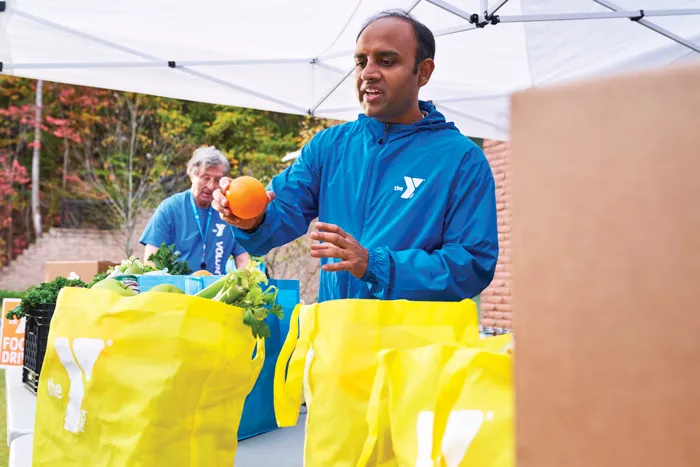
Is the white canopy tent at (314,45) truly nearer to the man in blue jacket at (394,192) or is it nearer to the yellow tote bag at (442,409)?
the man in blue jacket at (394,192)

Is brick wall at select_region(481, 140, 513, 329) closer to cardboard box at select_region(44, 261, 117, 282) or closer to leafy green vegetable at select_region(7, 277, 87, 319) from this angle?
cardboard box at select_region(44, 261, 117, 282)

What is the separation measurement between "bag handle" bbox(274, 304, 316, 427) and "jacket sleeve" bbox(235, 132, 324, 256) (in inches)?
10.9

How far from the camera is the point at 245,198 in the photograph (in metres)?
1.71

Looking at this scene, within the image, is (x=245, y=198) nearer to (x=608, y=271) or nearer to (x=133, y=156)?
(x=608, y=271)

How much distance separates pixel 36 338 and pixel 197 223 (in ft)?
4.33

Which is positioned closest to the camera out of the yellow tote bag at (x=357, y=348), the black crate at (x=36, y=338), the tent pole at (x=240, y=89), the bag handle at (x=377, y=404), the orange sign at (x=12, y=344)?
the bag handle at (x=377, y=404)

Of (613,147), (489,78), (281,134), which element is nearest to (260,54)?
(489,78)

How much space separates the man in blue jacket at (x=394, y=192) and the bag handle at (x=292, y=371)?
0.14 meters

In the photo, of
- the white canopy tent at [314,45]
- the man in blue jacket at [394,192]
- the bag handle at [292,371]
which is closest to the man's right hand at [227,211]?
the man in blue jacket at [394,192]

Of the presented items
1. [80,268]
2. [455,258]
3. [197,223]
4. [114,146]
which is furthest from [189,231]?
[114,146]

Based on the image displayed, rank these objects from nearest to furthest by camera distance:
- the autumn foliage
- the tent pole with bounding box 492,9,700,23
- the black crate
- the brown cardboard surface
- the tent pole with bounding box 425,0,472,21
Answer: the brown cardboard surface
the black crate
the tent pole with bounding box 492,9,700,23
the tent pole with bounding box 425,0,472,21
the autumn foliage

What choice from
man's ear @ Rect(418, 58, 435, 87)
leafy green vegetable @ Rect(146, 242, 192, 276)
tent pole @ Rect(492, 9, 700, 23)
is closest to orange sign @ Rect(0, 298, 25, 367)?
leafy green vegetable @ Rect(146, 242, 192, 276)

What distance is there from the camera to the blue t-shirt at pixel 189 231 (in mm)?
4328

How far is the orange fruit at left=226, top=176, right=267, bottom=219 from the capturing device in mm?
1709
